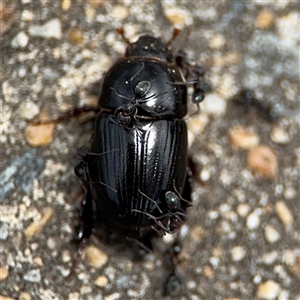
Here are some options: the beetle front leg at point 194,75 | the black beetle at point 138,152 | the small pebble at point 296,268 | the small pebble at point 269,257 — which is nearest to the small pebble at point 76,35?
the black beetle at point 138,152

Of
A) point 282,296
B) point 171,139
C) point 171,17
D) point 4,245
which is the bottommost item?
point 282,296

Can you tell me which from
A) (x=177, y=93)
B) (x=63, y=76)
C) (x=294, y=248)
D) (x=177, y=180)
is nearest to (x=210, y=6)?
(x=177, y=93)

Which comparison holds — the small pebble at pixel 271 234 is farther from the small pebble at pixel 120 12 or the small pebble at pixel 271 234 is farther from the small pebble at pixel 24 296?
the small pebble at pixel 120 12

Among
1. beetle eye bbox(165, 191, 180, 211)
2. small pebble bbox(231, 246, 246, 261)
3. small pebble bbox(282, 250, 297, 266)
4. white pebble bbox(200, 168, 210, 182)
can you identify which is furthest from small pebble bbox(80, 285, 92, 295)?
small pebble bbox(282, 250, 297, 266)

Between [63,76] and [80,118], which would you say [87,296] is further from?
[63,76]

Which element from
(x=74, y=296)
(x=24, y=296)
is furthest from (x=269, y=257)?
(x=24, y=296)

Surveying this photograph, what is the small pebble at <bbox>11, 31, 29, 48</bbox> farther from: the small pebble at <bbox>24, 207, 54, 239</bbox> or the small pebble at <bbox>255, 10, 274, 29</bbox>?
the small pebble at <bbox>255, 10, 274, 29</bbox>

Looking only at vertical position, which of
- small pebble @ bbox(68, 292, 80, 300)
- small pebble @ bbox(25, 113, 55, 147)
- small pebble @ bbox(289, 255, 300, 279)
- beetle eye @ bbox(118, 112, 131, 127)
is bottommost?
small pebble @ bbox(289, 255, 300, 279)
